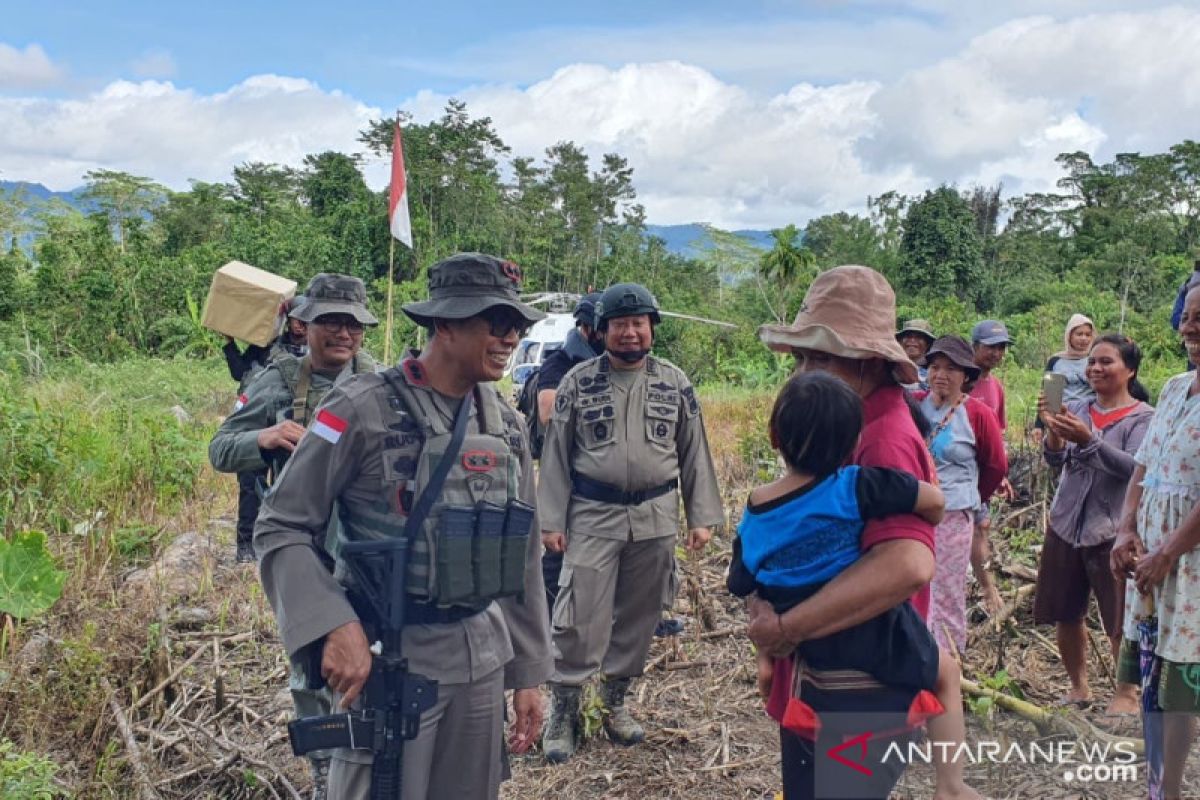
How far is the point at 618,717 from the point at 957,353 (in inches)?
87.9

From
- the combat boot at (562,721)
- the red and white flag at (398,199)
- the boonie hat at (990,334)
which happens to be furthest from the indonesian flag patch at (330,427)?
the red and white flag at (398,199)

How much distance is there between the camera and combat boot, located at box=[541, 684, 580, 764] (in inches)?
144

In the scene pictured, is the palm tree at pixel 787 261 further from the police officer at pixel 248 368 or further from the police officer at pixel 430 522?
the police officer at pixel 430 522

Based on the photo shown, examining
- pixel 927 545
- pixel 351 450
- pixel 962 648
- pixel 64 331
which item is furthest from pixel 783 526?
pixel 64 331

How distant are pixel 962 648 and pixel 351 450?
309 cm

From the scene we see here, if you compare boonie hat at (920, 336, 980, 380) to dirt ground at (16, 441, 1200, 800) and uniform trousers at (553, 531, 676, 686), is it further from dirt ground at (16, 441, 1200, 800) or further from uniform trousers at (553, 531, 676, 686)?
uniform trousers at (553, 531, 676, 686)

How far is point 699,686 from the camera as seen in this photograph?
13.9 feet

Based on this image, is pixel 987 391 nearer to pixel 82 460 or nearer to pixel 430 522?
pixel 430 522

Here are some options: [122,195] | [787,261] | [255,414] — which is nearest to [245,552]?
[255,414]

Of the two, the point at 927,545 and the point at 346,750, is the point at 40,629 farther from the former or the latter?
the point at 927,545

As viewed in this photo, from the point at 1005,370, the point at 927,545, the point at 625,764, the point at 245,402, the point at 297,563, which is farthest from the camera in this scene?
the point at 1005,370

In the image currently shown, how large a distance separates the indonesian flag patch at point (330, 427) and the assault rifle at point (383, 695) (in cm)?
24

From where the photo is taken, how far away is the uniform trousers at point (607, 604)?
3.69 m

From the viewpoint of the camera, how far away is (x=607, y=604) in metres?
3.77
